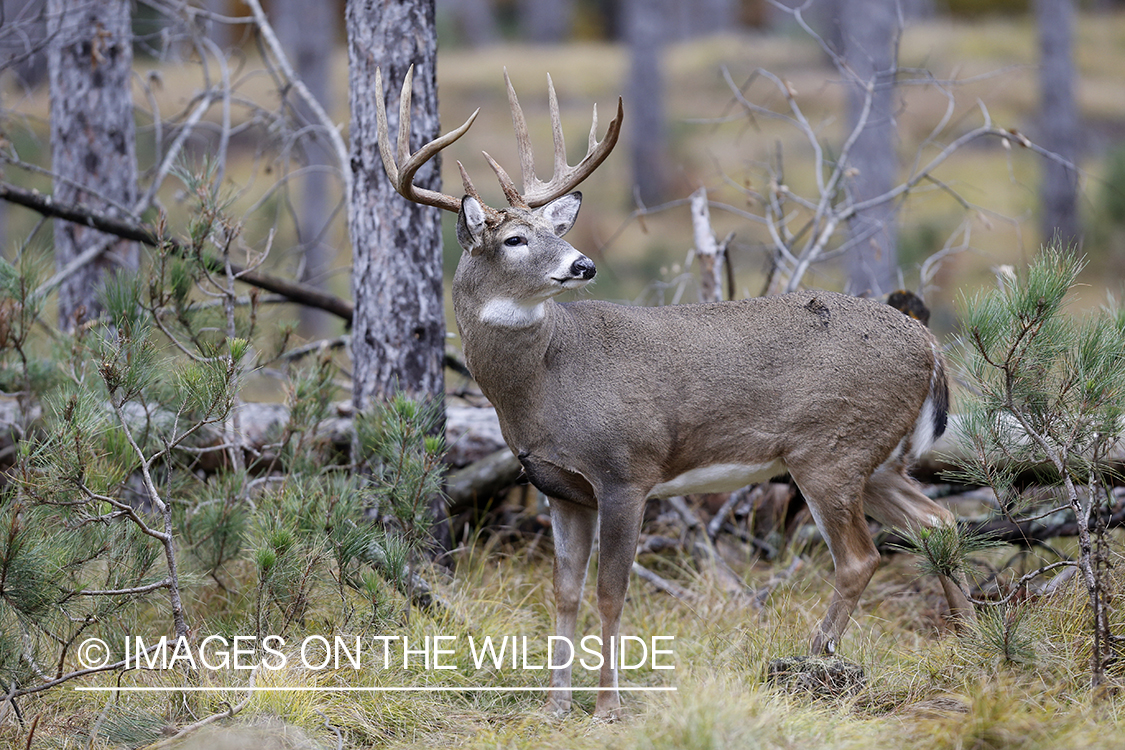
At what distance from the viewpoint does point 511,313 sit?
441 cm

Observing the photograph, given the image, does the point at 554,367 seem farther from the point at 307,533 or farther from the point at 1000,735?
the point at 1000,735

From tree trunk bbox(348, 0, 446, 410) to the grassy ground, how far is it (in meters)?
1.22

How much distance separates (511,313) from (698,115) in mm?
23143

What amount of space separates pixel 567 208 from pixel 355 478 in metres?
1.76

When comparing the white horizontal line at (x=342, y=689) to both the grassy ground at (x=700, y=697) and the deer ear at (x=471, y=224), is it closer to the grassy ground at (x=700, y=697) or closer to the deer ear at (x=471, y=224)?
the grassy ground at (x=700, y=697)

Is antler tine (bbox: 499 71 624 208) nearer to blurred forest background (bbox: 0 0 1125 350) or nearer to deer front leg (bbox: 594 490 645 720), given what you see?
deer front leg (bbox: 594 490 645 720)

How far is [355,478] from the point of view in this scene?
524 centimetres

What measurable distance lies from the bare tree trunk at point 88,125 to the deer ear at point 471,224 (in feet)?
11.4

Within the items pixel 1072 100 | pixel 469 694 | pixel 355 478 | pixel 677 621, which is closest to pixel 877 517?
pixel 677 621

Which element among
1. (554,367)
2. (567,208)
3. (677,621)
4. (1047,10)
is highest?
(1047,10)

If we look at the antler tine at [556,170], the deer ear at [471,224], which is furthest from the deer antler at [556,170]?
the deer ear at [471,224]

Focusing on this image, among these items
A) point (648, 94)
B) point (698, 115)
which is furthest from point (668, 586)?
point (698, 115)

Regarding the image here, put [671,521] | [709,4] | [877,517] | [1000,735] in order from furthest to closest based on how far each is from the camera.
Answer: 1. [709,4]
2. [671,521]
3. [877,517]
4. [1000,735]

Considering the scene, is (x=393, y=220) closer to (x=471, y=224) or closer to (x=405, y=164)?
(x=405, y=164)
